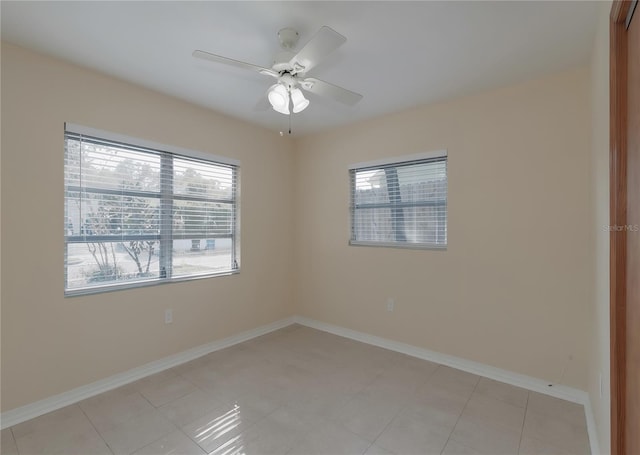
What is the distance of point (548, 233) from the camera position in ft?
7.75

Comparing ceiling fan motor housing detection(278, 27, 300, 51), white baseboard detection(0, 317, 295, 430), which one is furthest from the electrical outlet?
ceiling fan motor housing detection(278, 27, 300, 51)

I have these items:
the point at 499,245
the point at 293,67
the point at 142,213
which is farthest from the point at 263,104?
the point at 499,245

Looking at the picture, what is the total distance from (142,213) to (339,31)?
216 centimetres

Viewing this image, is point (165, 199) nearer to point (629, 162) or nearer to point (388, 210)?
point (388, 210)

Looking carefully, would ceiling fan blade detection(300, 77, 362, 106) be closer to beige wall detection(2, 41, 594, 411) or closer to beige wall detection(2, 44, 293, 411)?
beige wall detection(2, 41, 594, 411)

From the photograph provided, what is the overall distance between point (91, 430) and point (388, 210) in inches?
117

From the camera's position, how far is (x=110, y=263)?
2.53 meters

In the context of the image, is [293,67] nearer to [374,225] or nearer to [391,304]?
[374,225]

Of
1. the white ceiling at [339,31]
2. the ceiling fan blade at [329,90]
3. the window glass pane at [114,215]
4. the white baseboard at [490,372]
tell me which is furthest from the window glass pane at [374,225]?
Result: the window glass pane at [114,215]

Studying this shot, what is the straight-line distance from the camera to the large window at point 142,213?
2354 millimetres

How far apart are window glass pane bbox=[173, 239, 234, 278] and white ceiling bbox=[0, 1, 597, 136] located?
1437 millimetres

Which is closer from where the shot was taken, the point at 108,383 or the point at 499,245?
the point at 108,383

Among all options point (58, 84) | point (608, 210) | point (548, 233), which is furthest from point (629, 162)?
point (58, 84)

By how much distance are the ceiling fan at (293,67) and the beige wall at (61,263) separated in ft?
4.34
